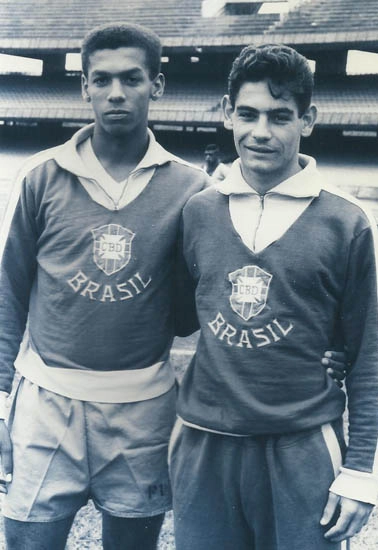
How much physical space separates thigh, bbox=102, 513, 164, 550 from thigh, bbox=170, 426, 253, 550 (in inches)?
7.5

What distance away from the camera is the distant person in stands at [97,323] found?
1.51m

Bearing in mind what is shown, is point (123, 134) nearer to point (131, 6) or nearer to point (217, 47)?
point (217, 47)

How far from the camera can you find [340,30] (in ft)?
29.6

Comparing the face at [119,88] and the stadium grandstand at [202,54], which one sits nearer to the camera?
the face at [119,88]

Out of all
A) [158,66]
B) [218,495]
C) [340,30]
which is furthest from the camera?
[340,30]

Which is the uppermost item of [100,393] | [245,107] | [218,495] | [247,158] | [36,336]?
[245,107]

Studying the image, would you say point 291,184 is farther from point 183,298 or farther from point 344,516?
point 344,516

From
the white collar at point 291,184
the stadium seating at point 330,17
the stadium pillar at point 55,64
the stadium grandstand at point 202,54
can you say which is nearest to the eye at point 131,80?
the white collar at point 291,184

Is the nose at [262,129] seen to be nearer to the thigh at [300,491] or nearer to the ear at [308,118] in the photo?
the ear at [308,118]

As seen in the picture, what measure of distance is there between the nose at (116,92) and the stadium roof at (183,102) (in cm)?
799

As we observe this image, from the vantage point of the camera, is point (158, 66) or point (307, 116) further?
point (158, 66)

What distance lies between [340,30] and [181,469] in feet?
28.9

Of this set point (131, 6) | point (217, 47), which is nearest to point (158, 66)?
point (217, 47)

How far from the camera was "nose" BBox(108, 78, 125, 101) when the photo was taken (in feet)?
5.05
